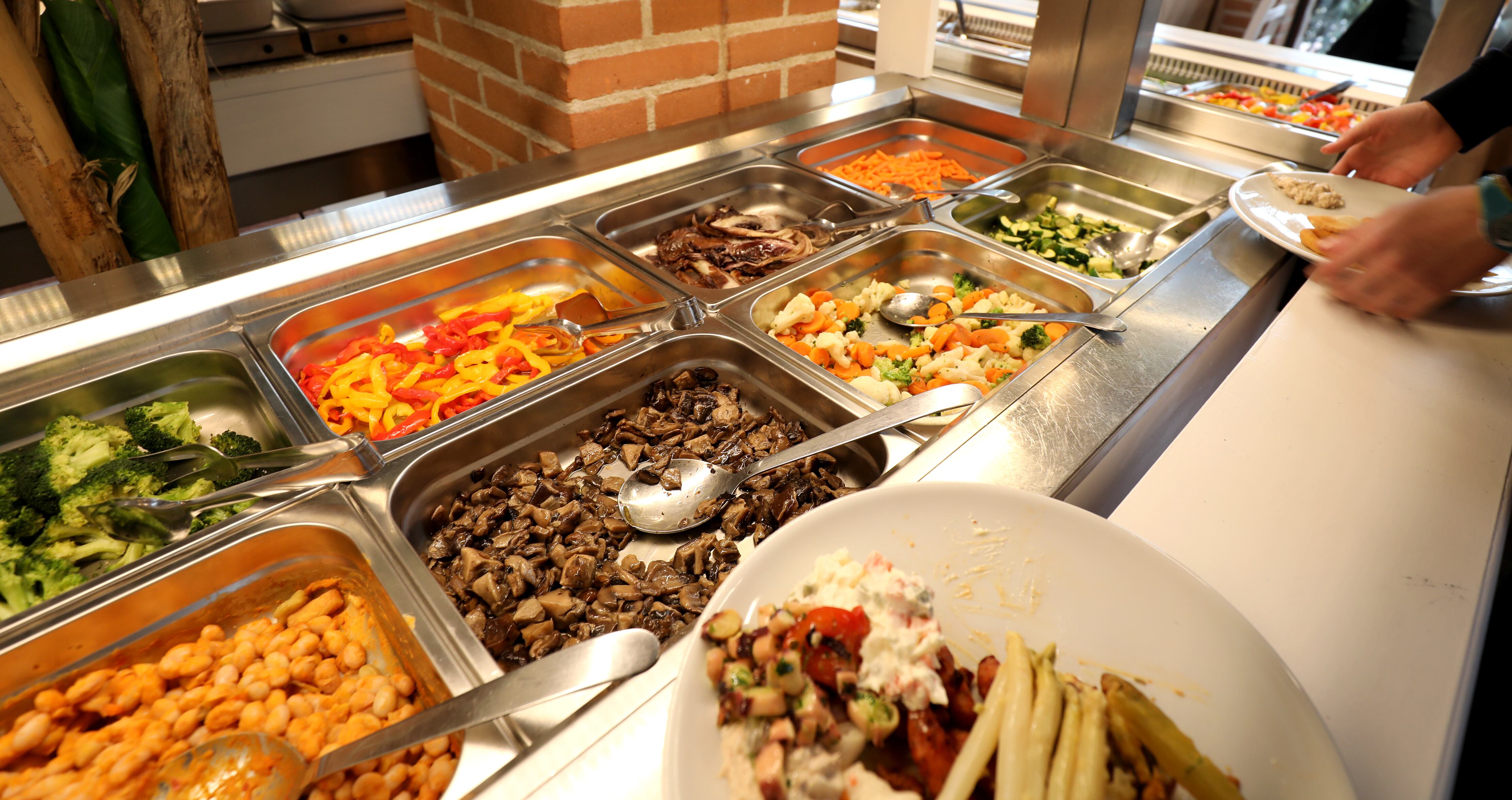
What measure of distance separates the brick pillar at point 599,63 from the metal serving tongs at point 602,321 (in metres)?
0.89

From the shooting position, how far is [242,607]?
4.25 ft

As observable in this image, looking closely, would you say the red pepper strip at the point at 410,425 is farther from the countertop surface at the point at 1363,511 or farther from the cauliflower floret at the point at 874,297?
the countertop surface at the point at 1363,511

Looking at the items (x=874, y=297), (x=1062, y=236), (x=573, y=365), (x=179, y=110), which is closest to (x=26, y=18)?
(x=179, y=110)

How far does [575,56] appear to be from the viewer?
2.38 meters

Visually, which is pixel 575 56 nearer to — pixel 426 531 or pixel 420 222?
pixel 420 222

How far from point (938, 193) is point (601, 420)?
4.68 feet

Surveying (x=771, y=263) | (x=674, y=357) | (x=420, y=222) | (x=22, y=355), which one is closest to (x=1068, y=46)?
(x=771, y=263)

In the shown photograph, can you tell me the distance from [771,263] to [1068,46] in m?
1.43

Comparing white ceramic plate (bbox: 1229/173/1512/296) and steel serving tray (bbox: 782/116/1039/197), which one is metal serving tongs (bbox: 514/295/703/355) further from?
white ceramic plate (bbox: 1229/173/1512/296)

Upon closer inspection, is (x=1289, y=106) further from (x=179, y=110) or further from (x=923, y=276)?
(x=179, y=110)

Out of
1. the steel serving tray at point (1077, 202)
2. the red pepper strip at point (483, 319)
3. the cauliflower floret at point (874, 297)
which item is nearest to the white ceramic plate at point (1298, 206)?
the steel serving tray at point (1077, 202)

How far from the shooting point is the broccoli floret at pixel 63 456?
134cm

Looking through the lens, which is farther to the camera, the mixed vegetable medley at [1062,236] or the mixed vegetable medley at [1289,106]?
the mixed vegetable medley at [1289,106]

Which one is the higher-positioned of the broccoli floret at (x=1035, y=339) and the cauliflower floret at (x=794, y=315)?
the cauliflower floret at (x=794, y=315)
